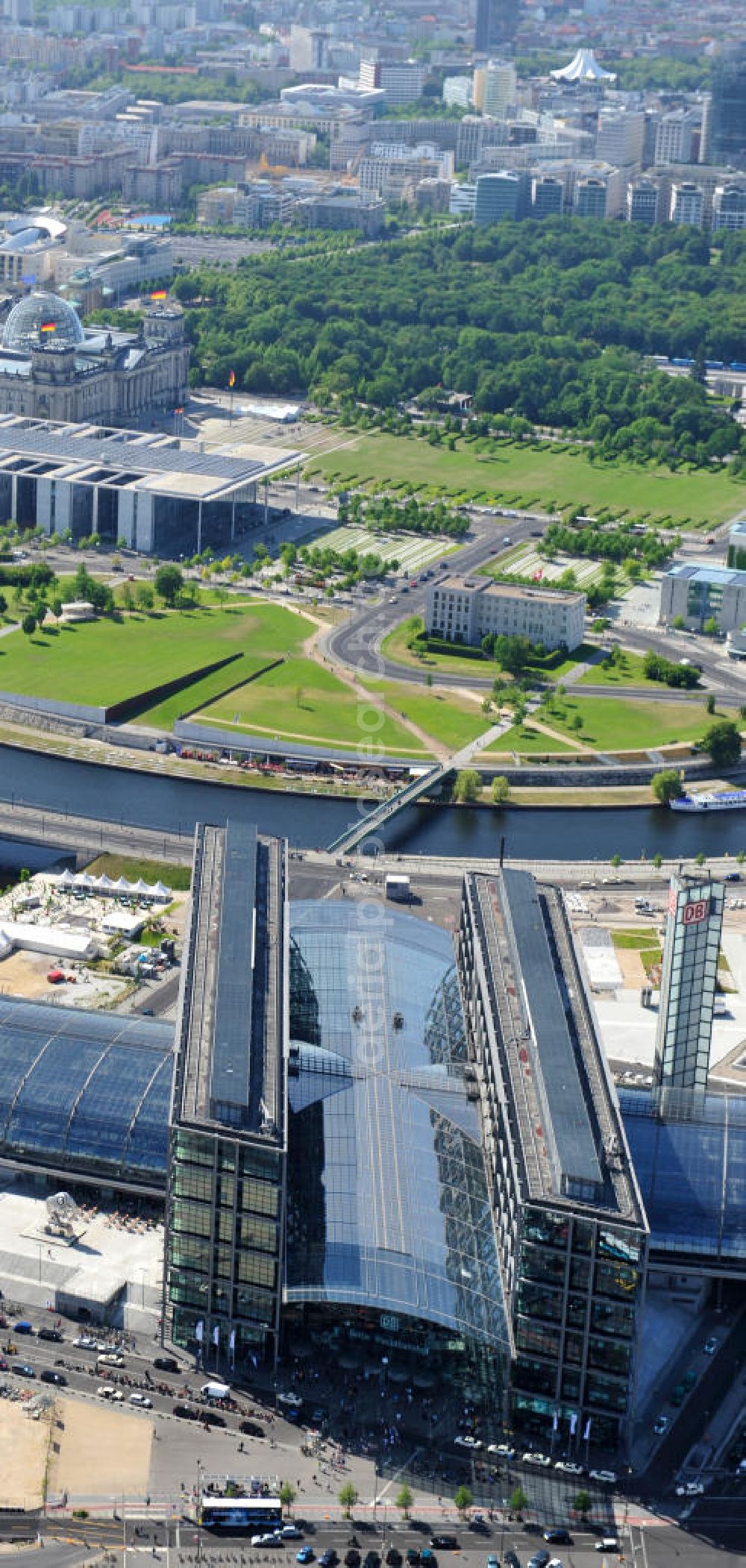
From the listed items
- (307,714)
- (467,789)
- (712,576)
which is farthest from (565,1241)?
(712,576)

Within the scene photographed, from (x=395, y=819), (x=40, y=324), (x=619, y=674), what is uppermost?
(x=40, y=324)

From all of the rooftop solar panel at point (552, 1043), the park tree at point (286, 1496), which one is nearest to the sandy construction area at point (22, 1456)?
the park tree at point (286, 1496)

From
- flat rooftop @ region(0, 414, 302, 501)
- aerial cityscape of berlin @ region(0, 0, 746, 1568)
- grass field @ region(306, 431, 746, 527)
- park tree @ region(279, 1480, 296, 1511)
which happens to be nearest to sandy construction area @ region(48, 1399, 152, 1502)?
aerial cityscape of berlin @ region(0, 0, 746, 1568)

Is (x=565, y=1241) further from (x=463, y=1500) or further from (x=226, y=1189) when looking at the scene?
(x=226, y=1189)

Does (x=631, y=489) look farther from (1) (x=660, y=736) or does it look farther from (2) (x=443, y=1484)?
(2) (x=443, y=1484)

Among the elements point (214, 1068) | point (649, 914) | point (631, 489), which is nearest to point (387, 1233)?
point (214, 1068)

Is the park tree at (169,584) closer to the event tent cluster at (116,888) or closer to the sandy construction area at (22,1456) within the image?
the event tent cluster at (116,888)
